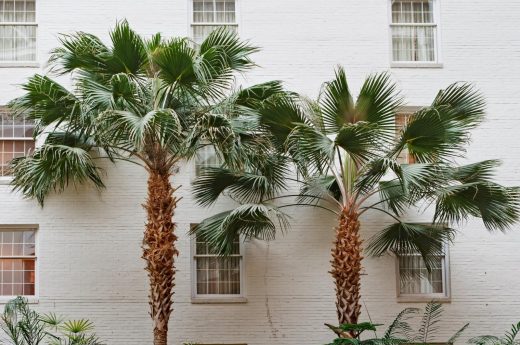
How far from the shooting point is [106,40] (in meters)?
16.3

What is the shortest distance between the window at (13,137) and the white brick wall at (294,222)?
0.53 m

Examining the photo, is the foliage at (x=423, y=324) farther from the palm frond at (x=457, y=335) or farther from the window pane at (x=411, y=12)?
the window pane at (x=411, y=12)

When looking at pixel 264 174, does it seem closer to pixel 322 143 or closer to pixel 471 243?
pixel 322 143

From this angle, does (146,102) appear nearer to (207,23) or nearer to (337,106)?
(337,106)

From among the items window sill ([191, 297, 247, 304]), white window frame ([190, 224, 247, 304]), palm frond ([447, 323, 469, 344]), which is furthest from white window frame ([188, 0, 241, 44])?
palm frond ([447, 323, 469, 344])

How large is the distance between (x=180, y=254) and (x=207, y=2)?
202 inches

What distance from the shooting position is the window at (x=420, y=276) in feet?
53.2

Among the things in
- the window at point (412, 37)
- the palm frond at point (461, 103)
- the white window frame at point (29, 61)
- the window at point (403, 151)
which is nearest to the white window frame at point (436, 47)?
the window at point (412, 37)

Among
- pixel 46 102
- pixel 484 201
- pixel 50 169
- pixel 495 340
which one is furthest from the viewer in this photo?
pixel 495 340

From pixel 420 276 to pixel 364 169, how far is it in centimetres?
330

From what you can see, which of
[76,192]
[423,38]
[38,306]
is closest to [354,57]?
[423,38]

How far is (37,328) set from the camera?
1428 cm

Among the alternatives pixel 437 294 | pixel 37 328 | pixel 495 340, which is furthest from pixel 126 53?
pixel 495 340

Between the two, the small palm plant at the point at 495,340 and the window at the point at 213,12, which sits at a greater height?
the window at the point at 213,12
